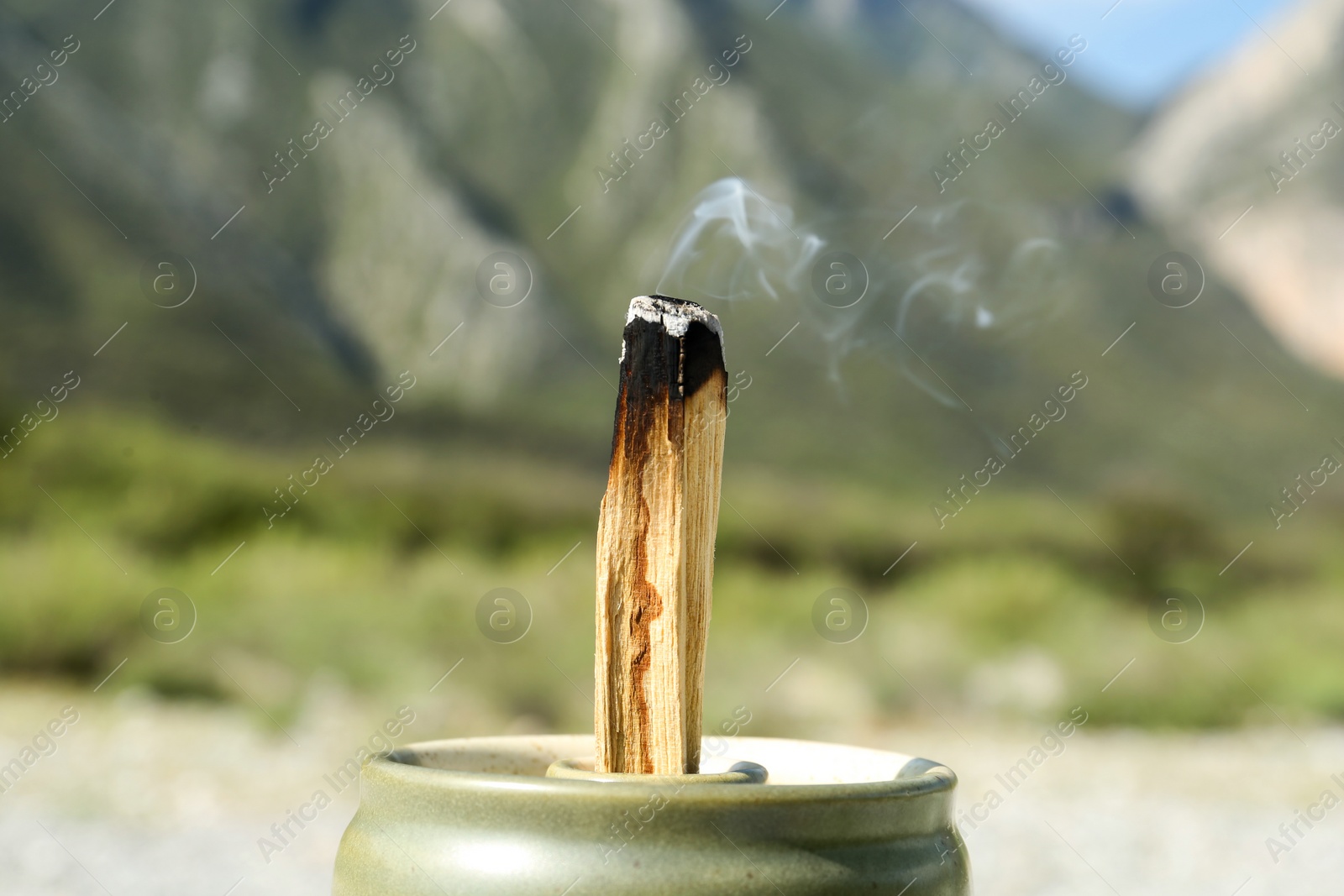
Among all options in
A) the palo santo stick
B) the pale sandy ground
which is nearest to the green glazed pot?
the palo santo stick

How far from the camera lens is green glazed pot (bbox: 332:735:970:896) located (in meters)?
0.89

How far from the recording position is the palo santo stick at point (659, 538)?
1.12 meters

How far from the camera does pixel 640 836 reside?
891 millimetres

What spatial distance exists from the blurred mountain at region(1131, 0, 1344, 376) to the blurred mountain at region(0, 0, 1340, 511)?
0.58ft

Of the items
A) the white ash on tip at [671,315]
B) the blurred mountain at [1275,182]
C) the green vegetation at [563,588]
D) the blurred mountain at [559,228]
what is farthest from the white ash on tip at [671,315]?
the blurred mountain at [1275,182]

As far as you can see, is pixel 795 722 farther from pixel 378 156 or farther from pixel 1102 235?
pixel 378 156

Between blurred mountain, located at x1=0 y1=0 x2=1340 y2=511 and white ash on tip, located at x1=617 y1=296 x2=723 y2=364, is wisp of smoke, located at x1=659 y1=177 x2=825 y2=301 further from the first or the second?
blurred mountain, located at x1=0 y1=0 x2=1340 y2=511

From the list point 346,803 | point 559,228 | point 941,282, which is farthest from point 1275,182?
point 346,803

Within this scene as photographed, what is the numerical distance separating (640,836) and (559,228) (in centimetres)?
741

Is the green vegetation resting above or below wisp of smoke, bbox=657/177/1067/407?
below

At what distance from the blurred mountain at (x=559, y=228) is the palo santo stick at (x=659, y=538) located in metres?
5.12

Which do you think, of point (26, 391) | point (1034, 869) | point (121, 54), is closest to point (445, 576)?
point (26, 391)

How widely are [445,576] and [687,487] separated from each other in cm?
538

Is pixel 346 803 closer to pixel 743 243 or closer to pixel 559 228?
pixel 743 243
